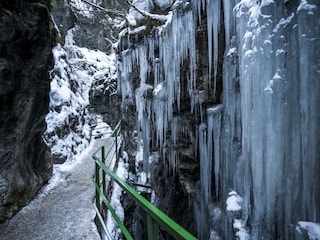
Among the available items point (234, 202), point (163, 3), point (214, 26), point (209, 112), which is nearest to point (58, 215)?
point (234, 202)

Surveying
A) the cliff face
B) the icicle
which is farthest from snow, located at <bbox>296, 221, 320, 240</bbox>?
the cliff face

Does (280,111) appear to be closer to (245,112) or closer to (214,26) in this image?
(245,112)

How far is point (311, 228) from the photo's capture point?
2061 mm

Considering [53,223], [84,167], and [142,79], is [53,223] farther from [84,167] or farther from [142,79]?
[142,79]

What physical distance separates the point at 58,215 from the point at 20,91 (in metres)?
2.09

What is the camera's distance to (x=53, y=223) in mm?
3434

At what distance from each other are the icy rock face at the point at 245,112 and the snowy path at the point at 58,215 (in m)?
1.79

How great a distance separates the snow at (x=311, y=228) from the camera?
2.01 meters

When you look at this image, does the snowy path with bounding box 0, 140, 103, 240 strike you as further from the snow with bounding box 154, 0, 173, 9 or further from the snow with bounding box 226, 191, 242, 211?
the snow with bounding box 154, 0, 173, 9

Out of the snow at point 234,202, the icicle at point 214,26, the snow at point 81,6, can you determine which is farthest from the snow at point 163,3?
the snow at point 234,202

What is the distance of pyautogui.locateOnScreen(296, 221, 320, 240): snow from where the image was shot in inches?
79.0

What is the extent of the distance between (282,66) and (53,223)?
3.46 metres

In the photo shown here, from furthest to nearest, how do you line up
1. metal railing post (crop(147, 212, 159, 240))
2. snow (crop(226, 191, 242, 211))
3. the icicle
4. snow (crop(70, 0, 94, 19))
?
1. snow (crop(70, 0, 94, 19))
2. the icicle
3. snow (crop(226, 191, 242, 211))
4. metal railing post (crop(147, 212, 159, 240))

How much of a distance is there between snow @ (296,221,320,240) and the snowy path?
2.15 metres
